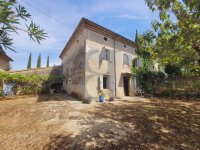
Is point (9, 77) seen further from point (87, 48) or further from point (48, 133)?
point (48, 133)

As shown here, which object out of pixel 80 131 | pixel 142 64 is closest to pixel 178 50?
pixel 80 131

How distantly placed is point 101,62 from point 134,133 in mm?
8385

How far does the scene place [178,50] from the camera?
686cm

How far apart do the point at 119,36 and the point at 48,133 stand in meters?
12.1

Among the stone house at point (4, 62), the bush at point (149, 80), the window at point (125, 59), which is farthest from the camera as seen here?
the stone house at point (4, 62)

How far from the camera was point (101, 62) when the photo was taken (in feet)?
43.2

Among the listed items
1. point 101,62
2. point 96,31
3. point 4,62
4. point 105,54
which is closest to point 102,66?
point 101,62

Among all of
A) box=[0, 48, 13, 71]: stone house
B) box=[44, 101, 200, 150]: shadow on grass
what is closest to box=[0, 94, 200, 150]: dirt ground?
box=[44, 101, 200, 150]: shadow on grass

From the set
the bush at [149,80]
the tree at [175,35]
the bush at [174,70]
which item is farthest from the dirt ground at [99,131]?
the bush at [174,70]

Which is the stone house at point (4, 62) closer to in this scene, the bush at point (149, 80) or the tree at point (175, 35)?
the bush at point (149, 80)

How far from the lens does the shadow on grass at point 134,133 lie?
15.9ft

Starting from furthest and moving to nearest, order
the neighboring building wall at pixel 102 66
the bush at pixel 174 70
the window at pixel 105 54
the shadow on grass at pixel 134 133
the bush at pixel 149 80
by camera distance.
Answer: the bush at pixel 174 70, the bush at pixel 149 80, the window at pixel 105 54, the neighboring building wall at pixel 102 66, the shadow on grass at pixel 134 133

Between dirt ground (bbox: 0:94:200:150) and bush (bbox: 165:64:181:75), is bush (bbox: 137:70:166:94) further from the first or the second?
dirt ground (bbox: 0:94:200:150)

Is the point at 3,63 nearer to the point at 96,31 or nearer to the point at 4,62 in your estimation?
the point at 4,62
